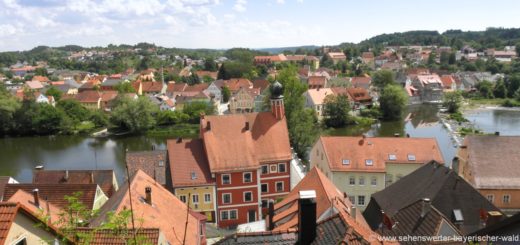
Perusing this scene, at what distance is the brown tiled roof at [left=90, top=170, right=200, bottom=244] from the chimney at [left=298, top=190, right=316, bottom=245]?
615 centimetres

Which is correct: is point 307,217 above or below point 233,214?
above

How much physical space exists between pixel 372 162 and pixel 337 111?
33195mm

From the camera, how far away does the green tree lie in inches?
2136

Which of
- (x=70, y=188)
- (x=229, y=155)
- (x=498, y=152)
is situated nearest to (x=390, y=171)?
(x=498, y=152)

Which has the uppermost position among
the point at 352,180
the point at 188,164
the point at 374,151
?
the point at 374,151

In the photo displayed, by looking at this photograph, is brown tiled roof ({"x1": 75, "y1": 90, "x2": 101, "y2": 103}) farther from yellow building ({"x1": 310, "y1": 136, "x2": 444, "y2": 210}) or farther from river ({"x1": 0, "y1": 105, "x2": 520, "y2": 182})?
yellow building ({"x1": 310, "y1": 136, "x2": 444, "y2": 210})

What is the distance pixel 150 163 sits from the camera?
23.2 metres

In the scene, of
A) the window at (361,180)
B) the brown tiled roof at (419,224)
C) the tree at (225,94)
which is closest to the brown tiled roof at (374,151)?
the window at (361,180)

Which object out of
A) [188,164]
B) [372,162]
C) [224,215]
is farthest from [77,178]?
[372,162]

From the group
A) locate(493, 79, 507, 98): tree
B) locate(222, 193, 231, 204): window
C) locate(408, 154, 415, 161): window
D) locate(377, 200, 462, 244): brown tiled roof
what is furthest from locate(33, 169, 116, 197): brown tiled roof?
locate(493, 79, 507, 98): tree

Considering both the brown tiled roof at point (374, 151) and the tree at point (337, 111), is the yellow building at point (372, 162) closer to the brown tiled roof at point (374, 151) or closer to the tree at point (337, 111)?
the brown tiled roof at point (374, 151)

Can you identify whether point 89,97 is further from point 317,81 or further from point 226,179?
point 226,179

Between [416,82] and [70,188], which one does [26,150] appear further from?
[416,82]

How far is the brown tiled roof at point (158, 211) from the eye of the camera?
42.3 feet
